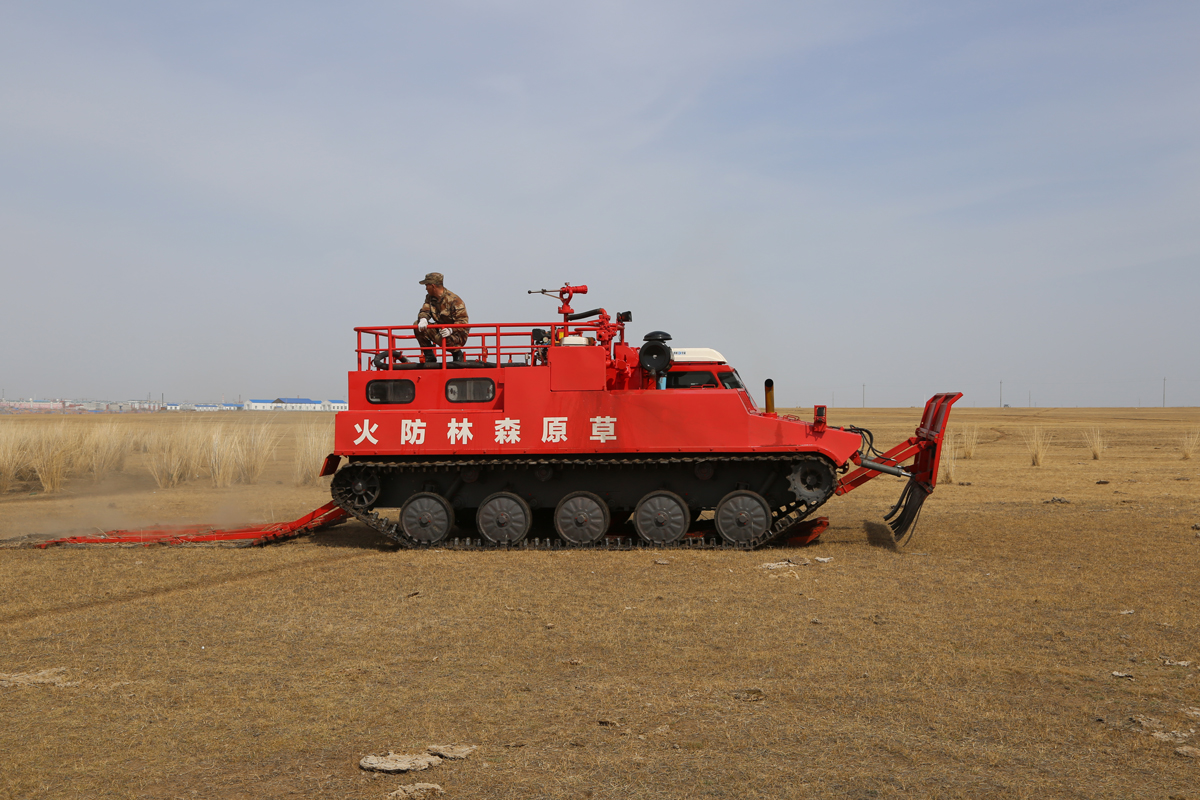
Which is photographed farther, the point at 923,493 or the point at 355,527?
the point at 355,527

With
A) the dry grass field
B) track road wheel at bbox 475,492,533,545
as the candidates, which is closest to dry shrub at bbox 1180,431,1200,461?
the dry grass field

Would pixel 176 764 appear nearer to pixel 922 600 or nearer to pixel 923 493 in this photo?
pixel 922 600

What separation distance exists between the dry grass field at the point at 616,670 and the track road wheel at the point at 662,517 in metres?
0.59

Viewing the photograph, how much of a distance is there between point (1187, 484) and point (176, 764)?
21525 millimetres

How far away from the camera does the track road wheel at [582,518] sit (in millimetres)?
12695

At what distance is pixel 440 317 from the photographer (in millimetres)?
13719

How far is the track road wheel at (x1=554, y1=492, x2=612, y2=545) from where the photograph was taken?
12.7m

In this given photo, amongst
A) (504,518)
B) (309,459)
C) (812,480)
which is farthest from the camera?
(309,459)

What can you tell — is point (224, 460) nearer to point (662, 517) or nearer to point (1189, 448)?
point (662, 517)

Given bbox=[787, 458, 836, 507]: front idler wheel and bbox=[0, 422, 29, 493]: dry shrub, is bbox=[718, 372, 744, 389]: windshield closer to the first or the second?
bbox=[787, 458, 836, 507]: front idler wheel

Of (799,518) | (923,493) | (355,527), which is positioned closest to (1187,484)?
(923,493)

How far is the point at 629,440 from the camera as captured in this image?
1248cm

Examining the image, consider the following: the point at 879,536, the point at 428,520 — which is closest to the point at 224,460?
the point at 428,520

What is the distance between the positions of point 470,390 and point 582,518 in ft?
8.63
